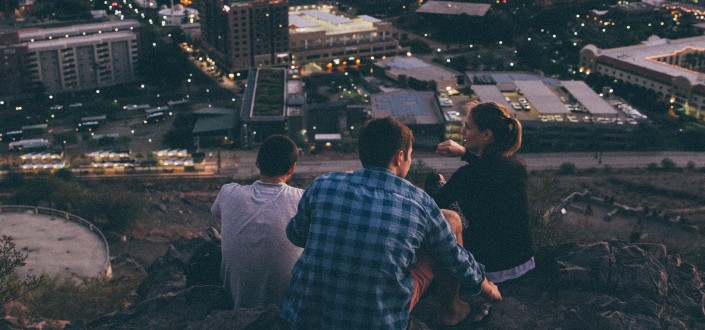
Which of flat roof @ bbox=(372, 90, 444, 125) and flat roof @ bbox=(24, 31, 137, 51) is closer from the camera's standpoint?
flat roof @ bbox=(372, 90, 444, 125)

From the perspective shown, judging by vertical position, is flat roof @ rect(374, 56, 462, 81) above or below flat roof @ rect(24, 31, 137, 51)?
below

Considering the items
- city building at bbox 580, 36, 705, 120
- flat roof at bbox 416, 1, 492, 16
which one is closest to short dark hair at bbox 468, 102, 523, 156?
city building at bbox 580, 36, 705, 120

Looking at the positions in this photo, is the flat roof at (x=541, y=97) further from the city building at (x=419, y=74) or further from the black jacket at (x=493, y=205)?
the black jacket at (x=493, y=205)

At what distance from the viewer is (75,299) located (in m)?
13.4

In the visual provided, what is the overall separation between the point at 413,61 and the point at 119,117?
15588 mm

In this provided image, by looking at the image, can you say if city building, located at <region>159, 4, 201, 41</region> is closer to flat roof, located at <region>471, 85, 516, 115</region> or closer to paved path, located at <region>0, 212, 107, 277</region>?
flat roof, located at <region>471, 85, 516, 115</region>

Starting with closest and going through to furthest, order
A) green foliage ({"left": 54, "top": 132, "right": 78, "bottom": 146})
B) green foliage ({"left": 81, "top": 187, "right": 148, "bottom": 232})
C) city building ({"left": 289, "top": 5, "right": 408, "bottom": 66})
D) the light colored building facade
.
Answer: green foliage ({"left": 81, "top": 187, "right": 148, "bottom": 232}) < green foliage ({"left": 54, "top": 132, "right": 78, "bottom": 146}) < the light colored building facade < city building ({"left": 289, "top": 5, "right": 408, "bottom": 66})

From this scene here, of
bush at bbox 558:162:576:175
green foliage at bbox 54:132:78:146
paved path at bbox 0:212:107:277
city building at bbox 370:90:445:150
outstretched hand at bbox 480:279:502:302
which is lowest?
green foliage at bbox 54:132:78:146

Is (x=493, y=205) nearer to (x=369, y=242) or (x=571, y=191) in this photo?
(x=369, y=242)

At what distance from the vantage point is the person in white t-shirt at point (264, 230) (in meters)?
4.54

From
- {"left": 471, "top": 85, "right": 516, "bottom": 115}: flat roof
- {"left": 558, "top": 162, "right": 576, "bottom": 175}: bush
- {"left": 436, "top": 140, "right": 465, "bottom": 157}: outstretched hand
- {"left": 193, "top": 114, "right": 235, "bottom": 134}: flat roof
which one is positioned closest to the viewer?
{"left": 436, "top": 140, "right": 465, "bottom": 157}: outstretched hand

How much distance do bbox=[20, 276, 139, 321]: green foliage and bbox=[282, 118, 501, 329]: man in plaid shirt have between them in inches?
355

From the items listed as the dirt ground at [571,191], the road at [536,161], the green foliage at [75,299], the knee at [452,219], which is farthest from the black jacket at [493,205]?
the road at [536,161]

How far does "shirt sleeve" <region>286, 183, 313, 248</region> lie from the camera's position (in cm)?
388
